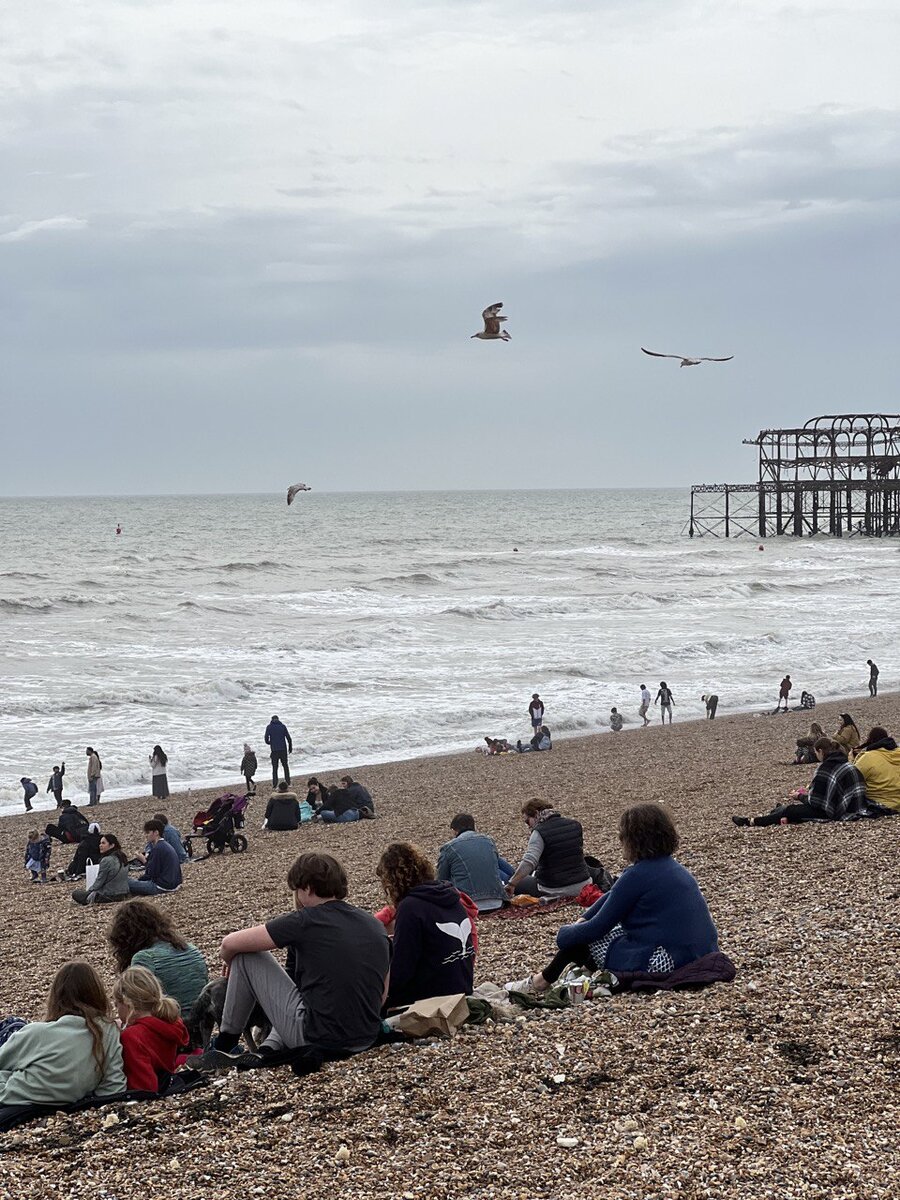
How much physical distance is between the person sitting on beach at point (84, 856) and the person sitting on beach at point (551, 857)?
5.50 meters

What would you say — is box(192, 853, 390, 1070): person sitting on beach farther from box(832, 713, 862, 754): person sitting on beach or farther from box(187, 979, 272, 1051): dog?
box(832, 713, 862, 754): person sitting on beach

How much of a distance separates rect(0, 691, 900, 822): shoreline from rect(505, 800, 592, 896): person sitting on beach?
11.0 meters

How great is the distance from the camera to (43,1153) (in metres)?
4.25

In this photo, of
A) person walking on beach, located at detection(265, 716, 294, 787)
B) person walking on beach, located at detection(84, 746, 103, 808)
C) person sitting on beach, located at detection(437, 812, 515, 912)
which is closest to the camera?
person sitting on beach, located at detection(437, 812, 515, 912)

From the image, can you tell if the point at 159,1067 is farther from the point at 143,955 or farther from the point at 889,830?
the point at 889,830

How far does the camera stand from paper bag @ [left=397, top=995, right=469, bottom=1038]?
16.7ft

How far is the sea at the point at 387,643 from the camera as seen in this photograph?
24.3m

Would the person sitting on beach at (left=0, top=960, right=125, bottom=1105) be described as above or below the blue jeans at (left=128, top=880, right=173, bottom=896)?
above

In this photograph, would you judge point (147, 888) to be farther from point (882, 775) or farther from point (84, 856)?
point (882, 775)

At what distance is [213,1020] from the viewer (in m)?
5.28

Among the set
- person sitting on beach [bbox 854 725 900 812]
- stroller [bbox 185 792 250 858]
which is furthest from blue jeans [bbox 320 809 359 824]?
person sitting on beach [bbox 854 725 900 812]

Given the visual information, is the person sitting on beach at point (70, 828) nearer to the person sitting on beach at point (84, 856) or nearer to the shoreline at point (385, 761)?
the person sitting on beach at point (84, 856)

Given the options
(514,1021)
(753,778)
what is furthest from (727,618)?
(514,1021)

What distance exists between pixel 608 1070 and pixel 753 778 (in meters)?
10.1
